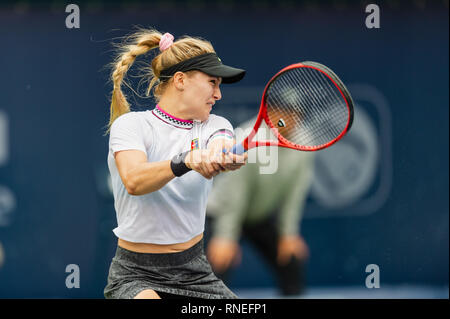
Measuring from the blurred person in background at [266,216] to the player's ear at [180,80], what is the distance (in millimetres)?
2184

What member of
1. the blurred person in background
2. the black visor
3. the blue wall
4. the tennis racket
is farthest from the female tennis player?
the blue wall

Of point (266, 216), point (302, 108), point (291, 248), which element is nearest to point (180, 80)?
point (302, 108)

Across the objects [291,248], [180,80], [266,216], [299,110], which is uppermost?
[180,80]

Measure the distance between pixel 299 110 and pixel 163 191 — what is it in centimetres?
67

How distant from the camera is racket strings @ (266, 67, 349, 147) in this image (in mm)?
3229

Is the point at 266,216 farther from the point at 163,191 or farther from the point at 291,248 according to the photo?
the point at 163,191

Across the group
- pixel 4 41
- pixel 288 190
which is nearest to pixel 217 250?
pixel 288 190

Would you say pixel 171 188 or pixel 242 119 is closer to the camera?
pixel 171 188

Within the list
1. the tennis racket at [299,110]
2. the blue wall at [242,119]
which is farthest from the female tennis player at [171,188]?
the blue wall at [242,119]

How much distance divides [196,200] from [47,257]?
296 cm

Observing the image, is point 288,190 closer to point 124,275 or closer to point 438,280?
point 438,280

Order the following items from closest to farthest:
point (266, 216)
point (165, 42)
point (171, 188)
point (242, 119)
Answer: point (171, 188), point (165, 42), point (266, 216), point (242, 119)

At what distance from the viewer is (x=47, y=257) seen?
5824 millimetres

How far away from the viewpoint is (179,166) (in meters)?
2.86
